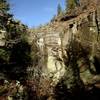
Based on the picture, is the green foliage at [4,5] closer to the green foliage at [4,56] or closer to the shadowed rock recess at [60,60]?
the shadowed rock recess at [60,60]

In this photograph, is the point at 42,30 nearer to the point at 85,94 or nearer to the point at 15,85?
the point at 15,85

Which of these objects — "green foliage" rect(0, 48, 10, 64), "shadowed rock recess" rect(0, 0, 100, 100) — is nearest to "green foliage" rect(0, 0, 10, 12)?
"shadowed rock recess" rect(0, 0, 100, 100)

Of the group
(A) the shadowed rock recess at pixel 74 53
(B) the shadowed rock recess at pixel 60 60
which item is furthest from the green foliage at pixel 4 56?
(A) the shadowed rock recess at pixel 74 53

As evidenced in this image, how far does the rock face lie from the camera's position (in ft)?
64.1

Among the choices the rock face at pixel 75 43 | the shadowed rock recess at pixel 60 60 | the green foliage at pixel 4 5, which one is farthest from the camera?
the green foliage at pixel 4 5

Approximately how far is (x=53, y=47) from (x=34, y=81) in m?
3.27

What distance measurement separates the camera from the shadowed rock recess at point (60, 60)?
1969 centimetres

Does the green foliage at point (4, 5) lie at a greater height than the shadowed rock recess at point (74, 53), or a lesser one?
greater

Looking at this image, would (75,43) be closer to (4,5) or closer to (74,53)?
(74,53)

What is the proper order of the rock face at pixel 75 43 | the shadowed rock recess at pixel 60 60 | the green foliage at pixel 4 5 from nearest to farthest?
1. the rock face at pixel 75 43
2. the shadowed rock recess at pixel 60 60
3. the green foliage at pixel 4 5

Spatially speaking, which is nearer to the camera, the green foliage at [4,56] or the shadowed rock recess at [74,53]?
the shadowed rock recess at [74,53]

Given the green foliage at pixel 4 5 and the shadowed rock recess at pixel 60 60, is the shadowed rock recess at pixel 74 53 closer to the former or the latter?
the shadowed rock recess at pixel 60 60

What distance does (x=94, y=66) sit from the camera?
1952 centimetres

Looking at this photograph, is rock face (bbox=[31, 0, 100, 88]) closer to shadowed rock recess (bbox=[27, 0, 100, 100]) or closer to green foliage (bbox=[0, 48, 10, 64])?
shadowed rock recess (bbox=[27, 0, 100, 100])
